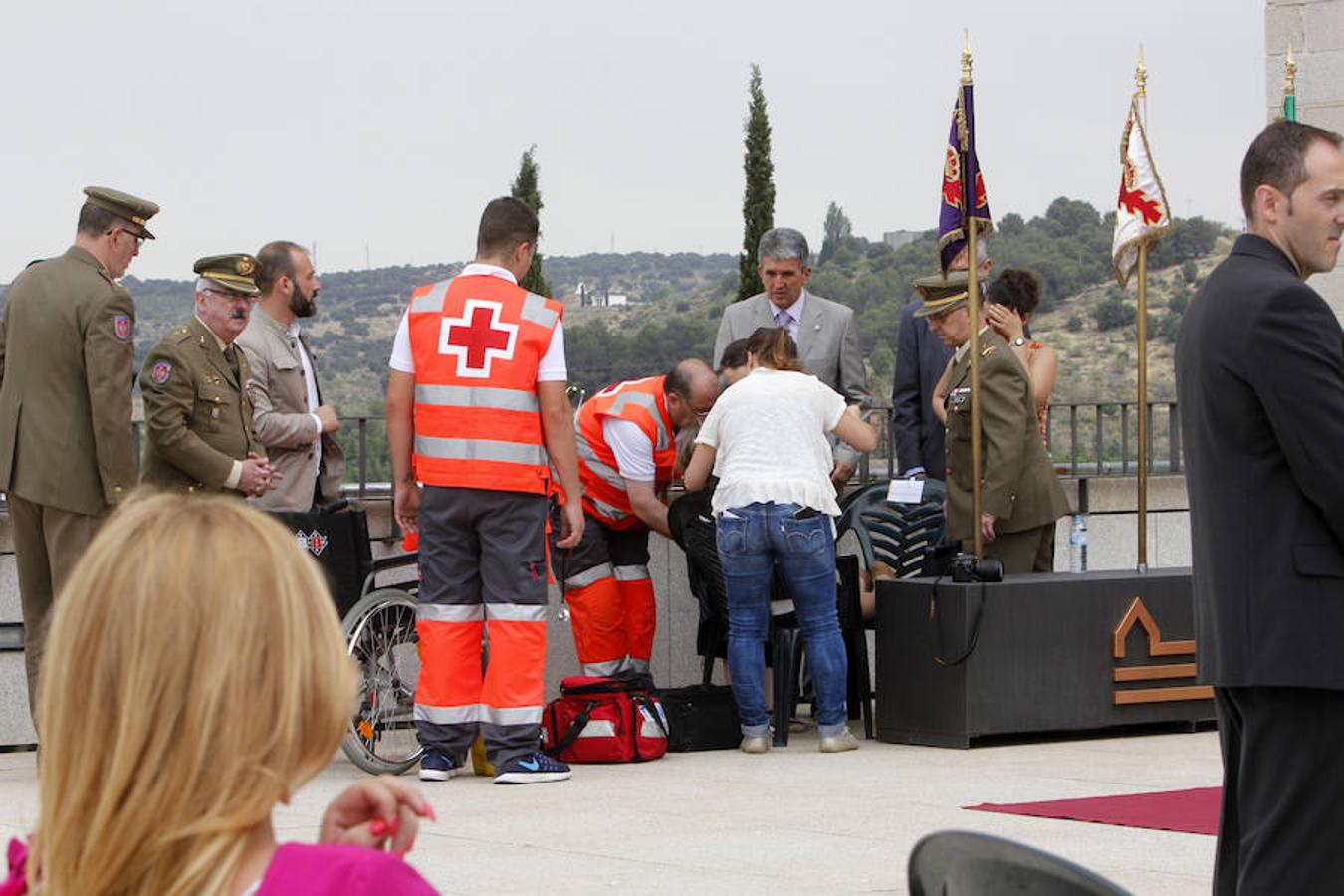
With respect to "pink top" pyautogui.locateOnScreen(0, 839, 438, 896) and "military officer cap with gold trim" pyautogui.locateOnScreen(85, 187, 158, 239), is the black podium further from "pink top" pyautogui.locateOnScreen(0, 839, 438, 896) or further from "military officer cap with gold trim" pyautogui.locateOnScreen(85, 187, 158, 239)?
"pink top" pyautogui.locateOnScreen(0, 839, 438, 896)

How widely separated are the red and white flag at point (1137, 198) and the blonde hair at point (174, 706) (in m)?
8.26

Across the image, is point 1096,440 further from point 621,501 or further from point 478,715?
point 478,715

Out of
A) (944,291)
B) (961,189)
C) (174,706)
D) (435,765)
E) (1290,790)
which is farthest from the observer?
(961,189)

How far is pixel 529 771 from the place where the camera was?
7867 millimetres

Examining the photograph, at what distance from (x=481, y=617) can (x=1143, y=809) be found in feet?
8.45

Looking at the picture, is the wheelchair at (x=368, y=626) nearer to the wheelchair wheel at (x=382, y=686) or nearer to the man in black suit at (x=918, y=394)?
the wheelchair wheel at (x=382, y=686)

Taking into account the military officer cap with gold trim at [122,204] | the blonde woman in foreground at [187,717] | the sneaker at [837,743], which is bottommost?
the sneaker at [837,743]

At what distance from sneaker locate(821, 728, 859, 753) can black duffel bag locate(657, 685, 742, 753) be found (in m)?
0.40

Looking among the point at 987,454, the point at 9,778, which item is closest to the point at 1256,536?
the point at 987,454

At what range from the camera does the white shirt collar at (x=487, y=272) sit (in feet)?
26.1

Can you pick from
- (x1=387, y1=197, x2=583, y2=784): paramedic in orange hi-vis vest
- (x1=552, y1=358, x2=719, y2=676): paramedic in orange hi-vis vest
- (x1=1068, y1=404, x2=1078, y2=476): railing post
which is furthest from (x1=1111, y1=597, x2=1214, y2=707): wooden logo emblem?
(x1=1068, y1=404, x2=1078, y2=476): railing post

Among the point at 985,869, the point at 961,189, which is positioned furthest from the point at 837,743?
the point at 985,869

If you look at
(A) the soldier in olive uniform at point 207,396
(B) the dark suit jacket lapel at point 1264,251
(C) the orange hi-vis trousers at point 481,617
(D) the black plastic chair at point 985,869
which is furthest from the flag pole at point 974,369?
(D) the black plastic chair at point 985,869

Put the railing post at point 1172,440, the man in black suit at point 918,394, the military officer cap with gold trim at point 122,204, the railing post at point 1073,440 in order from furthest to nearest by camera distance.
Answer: the railing post at point 1172,440, the railing post at point 1073,440, the man in black suit at point 918,394, the military officer cap with gold trim at point 122,204
